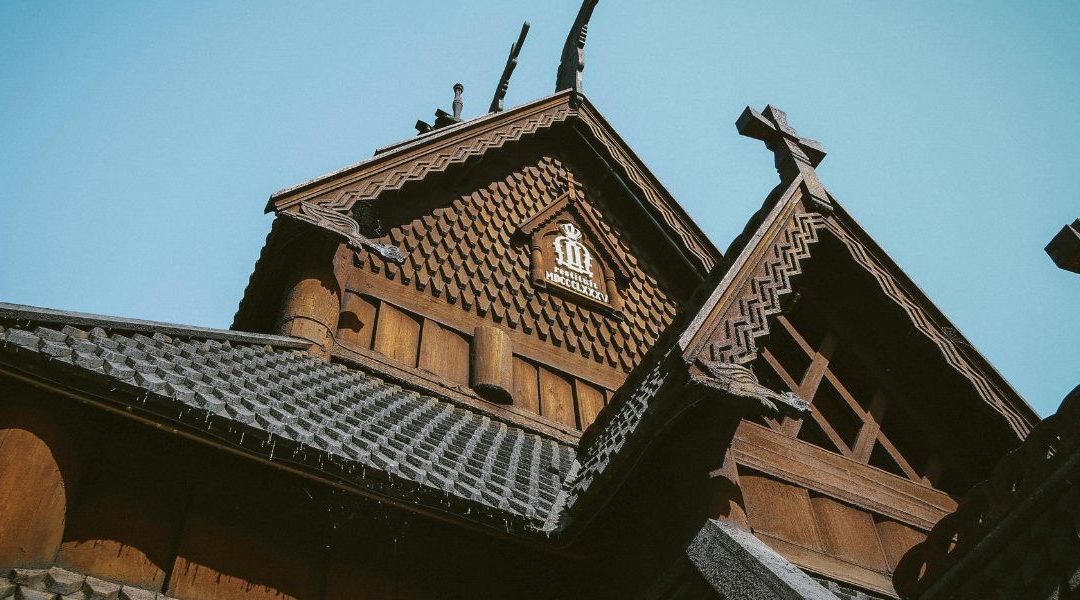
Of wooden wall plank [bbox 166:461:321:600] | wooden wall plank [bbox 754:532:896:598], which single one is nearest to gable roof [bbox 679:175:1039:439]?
wooden wall plank [bbox 754:532:896:598]

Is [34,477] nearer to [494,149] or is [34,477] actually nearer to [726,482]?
[726,482]

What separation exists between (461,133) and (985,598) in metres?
6.78

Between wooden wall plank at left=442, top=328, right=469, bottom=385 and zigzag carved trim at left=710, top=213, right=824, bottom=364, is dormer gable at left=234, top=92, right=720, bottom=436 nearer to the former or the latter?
wooden wall plank at left=442, top=328, right=469, bottom=385

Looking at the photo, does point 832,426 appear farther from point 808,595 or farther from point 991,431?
point 808,595

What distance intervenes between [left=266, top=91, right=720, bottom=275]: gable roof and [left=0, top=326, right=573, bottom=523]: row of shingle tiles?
1.50 m

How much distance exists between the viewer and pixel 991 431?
5668 mm

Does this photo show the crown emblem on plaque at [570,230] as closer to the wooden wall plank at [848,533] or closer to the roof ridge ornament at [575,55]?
the roof ridge ornament at [575,55]

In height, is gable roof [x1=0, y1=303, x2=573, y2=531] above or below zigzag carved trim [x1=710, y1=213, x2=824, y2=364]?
below

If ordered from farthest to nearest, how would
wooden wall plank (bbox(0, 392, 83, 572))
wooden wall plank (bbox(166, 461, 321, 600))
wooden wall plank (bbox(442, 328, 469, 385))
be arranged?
wooden wall plank (bbox(442, 328, 469, 385))
wooden wall plank (bbox(166, 461, 321, 600))
wooden wall plank (bbox(0, 392, 83, 572))

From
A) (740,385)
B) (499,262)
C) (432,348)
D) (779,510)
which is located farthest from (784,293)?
(499,262)

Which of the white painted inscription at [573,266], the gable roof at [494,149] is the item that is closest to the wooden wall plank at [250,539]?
the gable roof at [494,149]

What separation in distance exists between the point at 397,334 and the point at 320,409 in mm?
2730

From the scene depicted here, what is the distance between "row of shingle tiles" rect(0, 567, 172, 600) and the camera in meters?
2.87

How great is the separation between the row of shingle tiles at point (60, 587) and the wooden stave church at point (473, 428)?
0.04 feet
